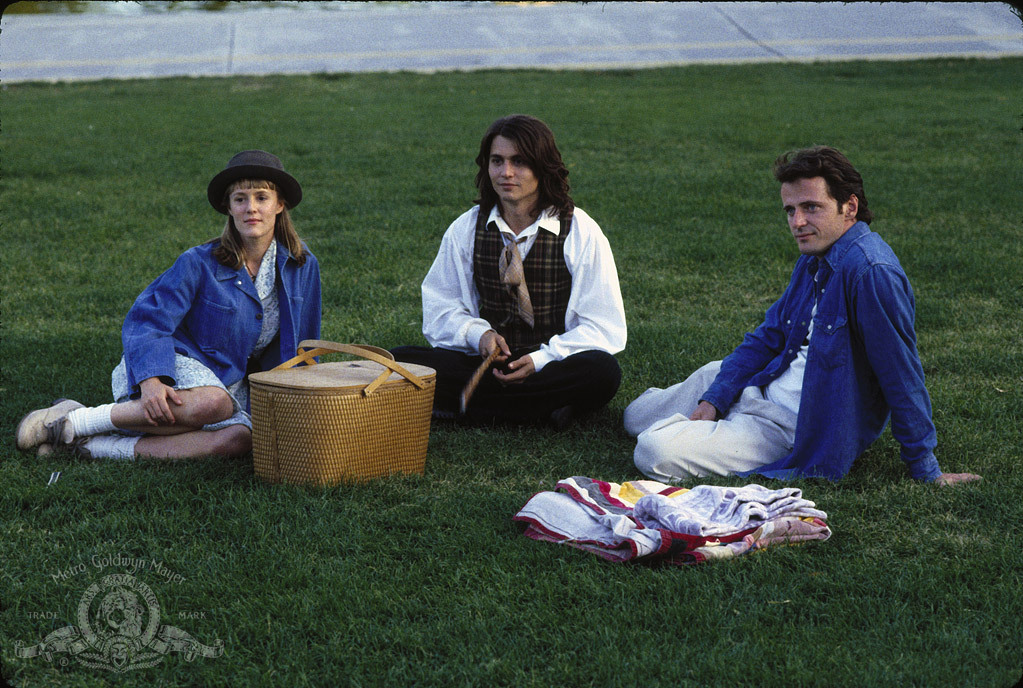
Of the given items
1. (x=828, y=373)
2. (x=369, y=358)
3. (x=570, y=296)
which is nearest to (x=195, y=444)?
(x=369, y=358)

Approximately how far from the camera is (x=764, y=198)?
9.95 m

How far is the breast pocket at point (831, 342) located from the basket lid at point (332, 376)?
1.48 meters

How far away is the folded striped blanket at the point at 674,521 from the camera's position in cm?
330

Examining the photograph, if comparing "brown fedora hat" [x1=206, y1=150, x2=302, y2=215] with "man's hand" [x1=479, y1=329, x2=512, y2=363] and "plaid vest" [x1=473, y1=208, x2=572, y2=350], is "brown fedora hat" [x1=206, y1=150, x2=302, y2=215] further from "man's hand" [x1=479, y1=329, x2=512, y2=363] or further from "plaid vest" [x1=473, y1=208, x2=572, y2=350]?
"man's hand" [x1=479, y1=329, x2=512, y2=363]

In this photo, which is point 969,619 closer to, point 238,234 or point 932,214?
point 238,234

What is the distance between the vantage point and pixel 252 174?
14.3 ft

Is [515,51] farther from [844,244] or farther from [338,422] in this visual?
[338,422]

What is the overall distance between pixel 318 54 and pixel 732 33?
7.78 metres

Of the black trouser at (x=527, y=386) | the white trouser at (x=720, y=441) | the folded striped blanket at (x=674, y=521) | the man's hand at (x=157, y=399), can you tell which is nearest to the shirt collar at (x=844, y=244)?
the white trouser at (x=720, y=441)

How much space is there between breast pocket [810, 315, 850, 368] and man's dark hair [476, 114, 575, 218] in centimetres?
130

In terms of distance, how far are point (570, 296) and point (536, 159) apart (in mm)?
643

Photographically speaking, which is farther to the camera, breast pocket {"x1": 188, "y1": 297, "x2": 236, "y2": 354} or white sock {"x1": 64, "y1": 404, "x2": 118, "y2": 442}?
breast pocket {"x1": 188, "y1": 297, "x2": 236, "y2": 354}

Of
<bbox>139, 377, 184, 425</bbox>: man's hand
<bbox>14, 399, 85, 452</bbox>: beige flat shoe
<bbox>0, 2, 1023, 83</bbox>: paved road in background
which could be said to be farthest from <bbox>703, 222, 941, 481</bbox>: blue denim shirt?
<bbox>0, 2, 1023, 83</bbox>: paved road in background

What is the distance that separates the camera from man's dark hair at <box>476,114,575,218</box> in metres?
4.46
